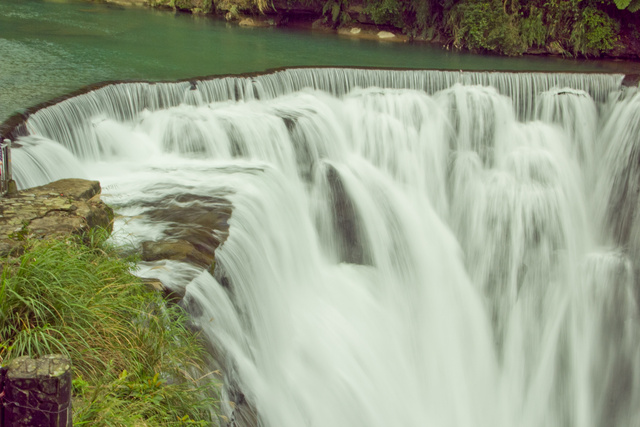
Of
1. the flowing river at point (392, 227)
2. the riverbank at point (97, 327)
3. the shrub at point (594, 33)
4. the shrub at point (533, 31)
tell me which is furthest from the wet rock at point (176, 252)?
the shrub at point (594, 33)

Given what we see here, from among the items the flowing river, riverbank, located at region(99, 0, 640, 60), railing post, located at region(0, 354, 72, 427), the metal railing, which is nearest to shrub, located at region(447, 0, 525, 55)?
riverbank, located at region(99, 0, 640, 60)

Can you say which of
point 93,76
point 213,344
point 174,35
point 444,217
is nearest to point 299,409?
point 213,344

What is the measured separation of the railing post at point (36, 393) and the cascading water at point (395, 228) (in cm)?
262

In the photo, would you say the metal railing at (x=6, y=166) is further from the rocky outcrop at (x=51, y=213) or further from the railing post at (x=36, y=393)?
the railing post at (x=36, y=393)

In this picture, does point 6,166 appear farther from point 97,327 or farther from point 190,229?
point 97,327

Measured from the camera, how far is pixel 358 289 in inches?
336

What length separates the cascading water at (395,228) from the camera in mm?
6676

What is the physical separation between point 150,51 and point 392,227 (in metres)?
8.16

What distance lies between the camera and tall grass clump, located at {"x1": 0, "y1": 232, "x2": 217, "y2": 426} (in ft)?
11.7

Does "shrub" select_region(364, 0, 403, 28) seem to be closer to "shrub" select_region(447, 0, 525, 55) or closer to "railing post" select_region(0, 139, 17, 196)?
"shrub" select_region(447, 0, 525, 55)

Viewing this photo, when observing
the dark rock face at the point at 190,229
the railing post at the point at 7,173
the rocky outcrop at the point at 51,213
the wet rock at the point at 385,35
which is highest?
the railing post at the point at 7,173

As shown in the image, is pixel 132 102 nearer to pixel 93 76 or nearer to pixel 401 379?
pixel 93 76

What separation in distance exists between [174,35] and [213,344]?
1419 cm

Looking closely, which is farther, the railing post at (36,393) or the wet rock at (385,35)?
the wet rock at (385,35)
